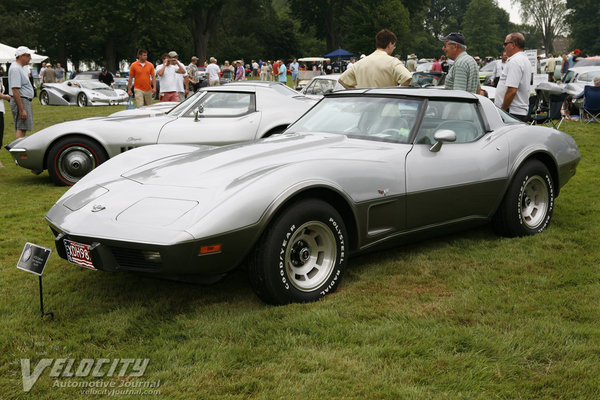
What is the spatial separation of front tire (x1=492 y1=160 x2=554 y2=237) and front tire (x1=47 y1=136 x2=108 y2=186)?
5119mm

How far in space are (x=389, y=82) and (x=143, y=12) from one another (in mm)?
46610

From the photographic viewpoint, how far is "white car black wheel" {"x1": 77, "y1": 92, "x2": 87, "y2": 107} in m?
22.2

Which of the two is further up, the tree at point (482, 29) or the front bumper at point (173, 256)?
the tree at point (482, 29)

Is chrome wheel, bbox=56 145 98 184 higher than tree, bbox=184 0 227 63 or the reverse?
the reverse

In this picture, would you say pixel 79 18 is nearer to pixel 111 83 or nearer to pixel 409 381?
pixel 111 83

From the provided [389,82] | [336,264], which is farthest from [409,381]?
[389,82]

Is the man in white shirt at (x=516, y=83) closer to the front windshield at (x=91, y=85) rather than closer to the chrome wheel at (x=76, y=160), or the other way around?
the chrome wheel at (x=76, y=160)

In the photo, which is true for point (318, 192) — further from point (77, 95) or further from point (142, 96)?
point (77, 95)

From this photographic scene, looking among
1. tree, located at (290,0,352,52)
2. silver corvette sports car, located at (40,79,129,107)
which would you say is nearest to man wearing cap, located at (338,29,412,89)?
silver corvette sports car, located at (40,79,129,107)

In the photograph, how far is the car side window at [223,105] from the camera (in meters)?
8.12

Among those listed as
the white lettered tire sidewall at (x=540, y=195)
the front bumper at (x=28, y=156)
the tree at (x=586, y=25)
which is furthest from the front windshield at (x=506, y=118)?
the tree at (x=586, y=25)

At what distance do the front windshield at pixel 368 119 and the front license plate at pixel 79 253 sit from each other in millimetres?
2071

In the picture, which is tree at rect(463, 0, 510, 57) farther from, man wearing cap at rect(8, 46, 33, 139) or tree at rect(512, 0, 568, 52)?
man wearing cap at rect(8, 46, 33, 139)

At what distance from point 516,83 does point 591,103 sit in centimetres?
831
